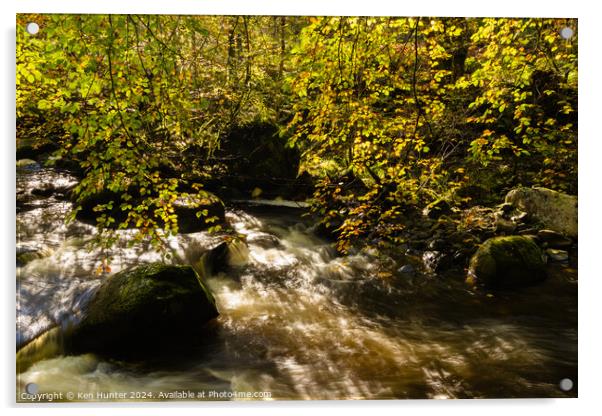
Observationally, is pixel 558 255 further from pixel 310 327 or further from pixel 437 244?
pixel 310 327

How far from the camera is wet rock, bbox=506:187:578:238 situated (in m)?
3.41

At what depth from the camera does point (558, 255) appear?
3648 millimetres

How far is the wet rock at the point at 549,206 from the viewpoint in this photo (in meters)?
3.41

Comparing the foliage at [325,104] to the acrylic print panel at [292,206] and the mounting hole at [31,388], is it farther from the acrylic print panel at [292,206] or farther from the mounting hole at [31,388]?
the mounting hole at [31,388]

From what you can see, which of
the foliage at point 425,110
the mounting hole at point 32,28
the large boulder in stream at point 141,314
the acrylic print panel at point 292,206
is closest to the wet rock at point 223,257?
the acrylic print panel at point 292,206

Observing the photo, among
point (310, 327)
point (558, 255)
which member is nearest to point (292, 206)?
point (310, 327)

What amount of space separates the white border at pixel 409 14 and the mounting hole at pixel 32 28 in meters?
0.11

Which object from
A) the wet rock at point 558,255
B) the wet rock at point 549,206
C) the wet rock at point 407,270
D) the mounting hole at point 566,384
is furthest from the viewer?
the wet rock at point 407,270

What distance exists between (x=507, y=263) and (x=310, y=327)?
6.83 ft

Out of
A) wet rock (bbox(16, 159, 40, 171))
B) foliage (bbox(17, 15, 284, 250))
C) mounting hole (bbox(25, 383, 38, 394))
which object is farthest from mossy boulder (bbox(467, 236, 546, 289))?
wet rock (bbox(16, 159, 40, 171))

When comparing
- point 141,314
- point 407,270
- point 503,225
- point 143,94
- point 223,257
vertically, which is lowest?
point 141,314

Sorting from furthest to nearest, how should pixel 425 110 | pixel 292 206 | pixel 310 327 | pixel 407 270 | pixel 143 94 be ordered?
pixel 407 270
pixel 292 206
pixel 425 110
pixel 310 327
pixel 143 94
